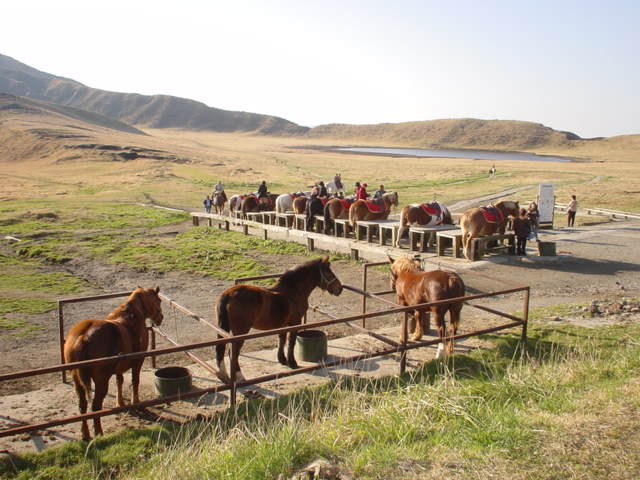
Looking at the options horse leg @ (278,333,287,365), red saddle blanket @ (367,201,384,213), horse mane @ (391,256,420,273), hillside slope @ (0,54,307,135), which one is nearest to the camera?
horse leg @ (278,333,287,365)

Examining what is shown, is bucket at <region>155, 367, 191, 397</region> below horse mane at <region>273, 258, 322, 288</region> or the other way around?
below

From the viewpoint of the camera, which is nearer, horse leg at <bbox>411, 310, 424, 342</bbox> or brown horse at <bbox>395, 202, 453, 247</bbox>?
horse leg at <bbox>411, 310, 424, 342</bbox>

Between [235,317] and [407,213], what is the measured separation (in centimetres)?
971

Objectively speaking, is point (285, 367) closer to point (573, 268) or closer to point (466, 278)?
point (466, 278)

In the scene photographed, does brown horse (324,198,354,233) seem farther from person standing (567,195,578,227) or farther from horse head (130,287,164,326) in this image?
horse head (130,287,164,326)

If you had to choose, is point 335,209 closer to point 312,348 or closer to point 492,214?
point 492,214

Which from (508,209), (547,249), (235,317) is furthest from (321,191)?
(235,317)

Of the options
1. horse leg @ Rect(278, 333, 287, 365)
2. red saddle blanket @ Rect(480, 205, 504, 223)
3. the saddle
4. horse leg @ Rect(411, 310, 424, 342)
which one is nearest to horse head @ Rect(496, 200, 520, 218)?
red saddle blanket @ Rect(480, 205, 504, 223)

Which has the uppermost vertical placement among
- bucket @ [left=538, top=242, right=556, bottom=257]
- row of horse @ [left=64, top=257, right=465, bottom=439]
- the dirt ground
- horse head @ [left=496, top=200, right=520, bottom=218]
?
horse head @ [left=496, top=200, right=520, bottom=218]

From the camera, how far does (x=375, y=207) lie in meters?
16.5

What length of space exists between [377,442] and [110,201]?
2987 centimetres

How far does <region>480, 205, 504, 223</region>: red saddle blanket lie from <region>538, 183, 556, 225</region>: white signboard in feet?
20.7

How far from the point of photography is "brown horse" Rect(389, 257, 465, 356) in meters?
6.69

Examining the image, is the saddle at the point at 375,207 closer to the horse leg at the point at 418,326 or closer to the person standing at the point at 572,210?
the person standing at the point at 572,210
